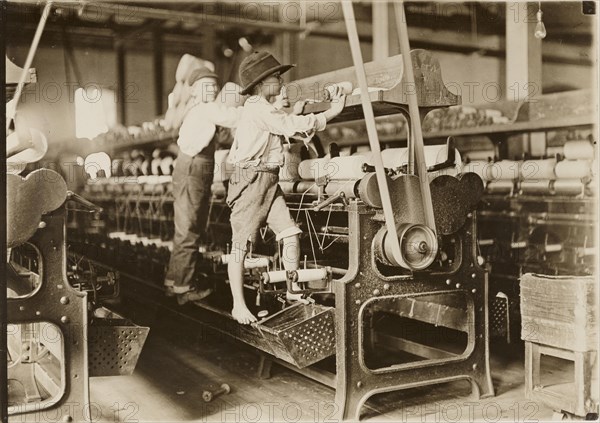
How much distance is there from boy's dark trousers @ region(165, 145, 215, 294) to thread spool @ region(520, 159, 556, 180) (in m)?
2.12

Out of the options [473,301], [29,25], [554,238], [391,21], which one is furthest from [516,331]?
[29,25]

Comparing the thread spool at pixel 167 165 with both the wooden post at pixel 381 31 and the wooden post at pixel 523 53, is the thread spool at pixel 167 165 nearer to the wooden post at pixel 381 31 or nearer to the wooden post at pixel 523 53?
the wooden post at pixel 523 53

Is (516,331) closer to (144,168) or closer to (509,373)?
(509,373)

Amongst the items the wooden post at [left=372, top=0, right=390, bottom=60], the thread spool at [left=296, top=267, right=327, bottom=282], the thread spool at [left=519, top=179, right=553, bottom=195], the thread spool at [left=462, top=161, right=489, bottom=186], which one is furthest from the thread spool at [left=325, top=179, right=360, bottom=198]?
the wooden post at [left=372, top=0, right=390, bottom=60]

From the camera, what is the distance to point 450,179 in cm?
343

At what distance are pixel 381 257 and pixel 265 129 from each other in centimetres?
91

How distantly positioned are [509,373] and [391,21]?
6.20 m

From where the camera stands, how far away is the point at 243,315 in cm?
358

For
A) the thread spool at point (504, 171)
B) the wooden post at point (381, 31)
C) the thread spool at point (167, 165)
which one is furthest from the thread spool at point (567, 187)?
the wooden post at point (381, 31)

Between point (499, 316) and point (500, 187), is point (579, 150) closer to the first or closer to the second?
point (500, 187)

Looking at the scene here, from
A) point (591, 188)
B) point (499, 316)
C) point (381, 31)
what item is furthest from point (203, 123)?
point (381, 31)

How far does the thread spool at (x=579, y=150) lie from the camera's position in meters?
4.51

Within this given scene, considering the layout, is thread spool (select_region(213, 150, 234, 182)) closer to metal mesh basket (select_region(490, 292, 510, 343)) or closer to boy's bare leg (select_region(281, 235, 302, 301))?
boy's bare leg (select_region(281, 235, 302, 301))

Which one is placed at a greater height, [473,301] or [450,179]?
[450,179]
